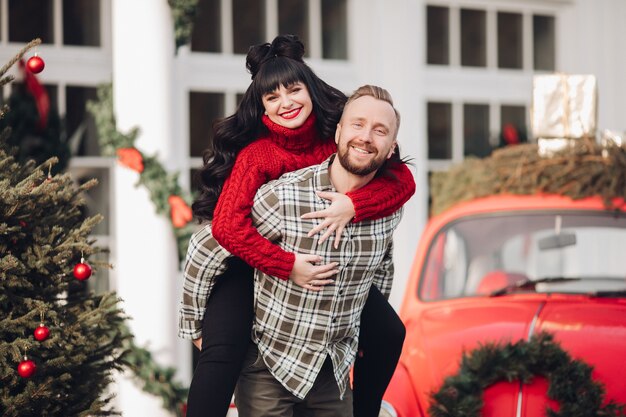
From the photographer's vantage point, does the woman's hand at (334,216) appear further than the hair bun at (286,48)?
No

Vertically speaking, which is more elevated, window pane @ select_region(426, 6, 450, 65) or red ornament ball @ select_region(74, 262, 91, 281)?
window pane @ select_region(426, 6, 450, 65)

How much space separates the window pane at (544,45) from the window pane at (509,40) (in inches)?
7.3

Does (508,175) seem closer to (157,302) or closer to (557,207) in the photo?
(557,207)

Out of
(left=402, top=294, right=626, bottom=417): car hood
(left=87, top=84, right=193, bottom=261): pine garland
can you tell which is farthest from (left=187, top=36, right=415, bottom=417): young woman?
(left=87, top=84, right=193, bottom=261): pine garland

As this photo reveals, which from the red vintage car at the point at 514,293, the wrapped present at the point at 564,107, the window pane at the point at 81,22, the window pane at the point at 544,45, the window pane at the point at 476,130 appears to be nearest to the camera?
the red vintage car at the point at 514,293

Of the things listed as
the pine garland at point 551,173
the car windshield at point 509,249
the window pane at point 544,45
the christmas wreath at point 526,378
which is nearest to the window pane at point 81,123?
the pine garland at point 551,173

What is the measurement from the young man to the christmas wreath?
2.05 ft

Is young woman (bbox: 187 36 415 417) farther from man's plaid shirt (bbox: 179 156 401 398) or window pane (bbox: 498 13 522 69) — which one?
window pane (bbox: 498 13 522 69)

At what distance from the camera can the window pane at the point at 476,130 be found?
7.76 meters

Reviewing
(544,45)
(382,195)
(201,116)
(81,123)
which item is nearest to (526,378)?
(382,195)

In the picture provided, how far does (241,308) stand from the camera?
2973 mm

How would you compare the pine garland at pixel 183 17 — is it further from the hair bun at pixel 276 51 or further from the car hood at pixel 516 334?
the hair bun at pixel 276 51

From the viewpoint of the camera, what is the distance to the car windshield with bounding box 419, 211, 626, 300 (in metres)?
4.50

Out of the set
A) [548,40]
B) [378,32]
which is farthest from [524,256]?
[548,40]
